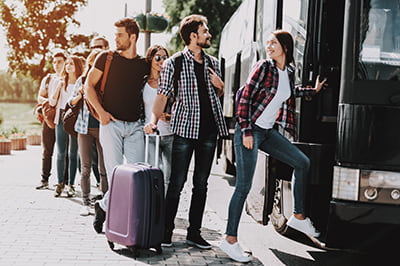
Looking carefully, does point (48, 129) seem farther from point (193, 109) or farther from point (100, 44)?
A: point (193, 109)

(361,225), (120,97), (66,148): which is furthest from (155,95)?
(66,148)

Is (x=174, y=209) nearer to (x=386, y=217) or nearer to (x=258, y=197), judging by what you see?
(x=258, y=197)

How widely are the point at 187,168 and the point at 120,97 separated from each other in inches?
36.3

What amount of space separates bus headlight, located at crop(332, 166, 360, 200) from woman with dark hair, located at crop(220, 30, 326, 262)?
0.45 meters

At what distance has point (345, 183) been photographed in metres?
4.30

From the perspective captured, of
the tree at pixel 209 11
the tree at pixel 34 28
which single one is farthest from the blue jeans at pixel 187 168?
the tree at pixel 209 11

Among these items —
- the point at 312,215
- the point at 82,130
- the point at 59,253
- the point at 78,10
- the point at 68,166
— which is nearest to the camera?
the point at 312,215

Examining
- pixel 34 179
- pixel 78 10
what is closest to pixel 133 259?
pixel 34 179

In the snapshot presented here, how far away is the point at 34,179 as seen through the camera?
10.1 metres

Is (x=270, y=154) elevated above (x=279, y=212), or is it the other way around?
(x=270, y=154)

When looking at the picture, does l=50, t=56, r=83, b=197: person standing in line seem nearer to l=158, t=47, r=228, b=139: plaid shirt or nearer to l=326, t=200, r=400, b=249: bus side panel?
l=158, t=47, r=228, b=139: plaid shirt

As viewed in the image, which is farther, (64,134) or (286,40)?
(64,134)

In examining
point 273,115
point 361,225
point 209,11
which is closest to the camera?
point 361,225

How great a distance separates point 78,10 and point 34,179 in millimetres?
19612
